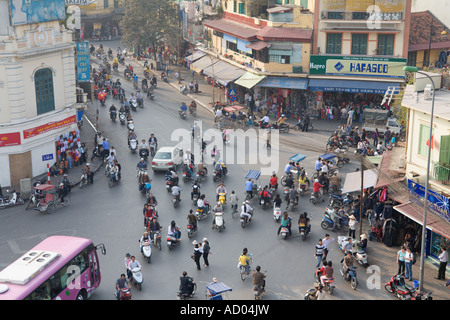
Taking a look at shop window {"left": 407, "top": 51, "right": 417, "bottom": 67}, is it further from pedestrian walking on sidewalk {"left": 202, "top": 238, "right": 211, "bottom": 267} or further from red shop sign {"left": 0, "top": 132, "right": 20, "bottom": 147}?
red shop sign {"left": 0, "top": 132, "right": 20, "bottom": 147}

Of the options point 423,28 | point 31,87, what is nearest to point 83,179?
point 31,87

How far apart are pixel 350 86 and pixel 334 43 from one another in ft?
11.6

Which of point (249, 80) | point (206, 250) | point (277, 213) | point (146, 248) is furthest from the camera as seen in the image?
point (249, 80)

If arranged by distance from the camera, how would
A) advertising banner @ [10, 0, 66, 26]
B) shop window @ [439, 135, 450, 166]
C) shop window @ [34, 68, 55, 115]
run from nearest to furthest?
shop window @ [439, 135, 450, 166]
advertising banner @ [10, 0, 66, 26]
shop window @ [34, 68, 55, 115]

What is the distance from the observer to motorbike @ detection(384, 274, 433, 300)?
2345 centimetres

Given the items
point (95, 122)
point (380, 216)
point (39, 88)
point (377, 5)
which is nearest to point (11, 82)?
point (39, 88)

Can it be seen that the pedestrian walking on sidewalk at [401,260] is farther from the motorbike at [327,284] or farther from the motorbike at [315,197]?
the motorbike at [315,197]

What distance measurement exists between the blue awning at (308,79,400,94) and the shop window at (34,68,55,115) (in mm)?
20523

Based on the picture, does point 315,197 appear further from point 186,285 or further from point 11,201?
point 11,201

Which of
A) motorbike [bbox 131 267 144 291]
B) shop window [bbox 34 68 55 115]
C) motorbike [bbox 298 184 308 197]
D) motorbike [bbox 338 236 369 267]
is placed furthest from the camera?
shop window [bbox 34 68 55 115]

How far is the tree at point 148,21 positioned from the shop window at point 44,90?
29.6m

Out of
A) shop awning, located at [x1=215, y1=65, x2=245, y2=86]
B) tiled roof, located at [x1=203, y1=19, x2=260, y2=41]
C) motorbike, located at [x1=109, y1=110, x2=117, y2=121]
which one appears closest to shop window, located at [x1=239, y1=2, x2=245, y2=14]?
tiled roof, located at [x1=203, y1=19, x2=260, y2=41]

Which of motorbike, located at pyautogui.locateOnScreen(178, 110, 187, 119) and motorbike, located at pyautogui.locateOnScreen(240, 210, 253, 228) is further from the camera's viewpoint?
motorbike, located at pyautogui.locateOnScreen(178, 110, 187, 119)

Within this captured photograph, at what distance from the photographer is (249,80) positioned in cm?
5134
